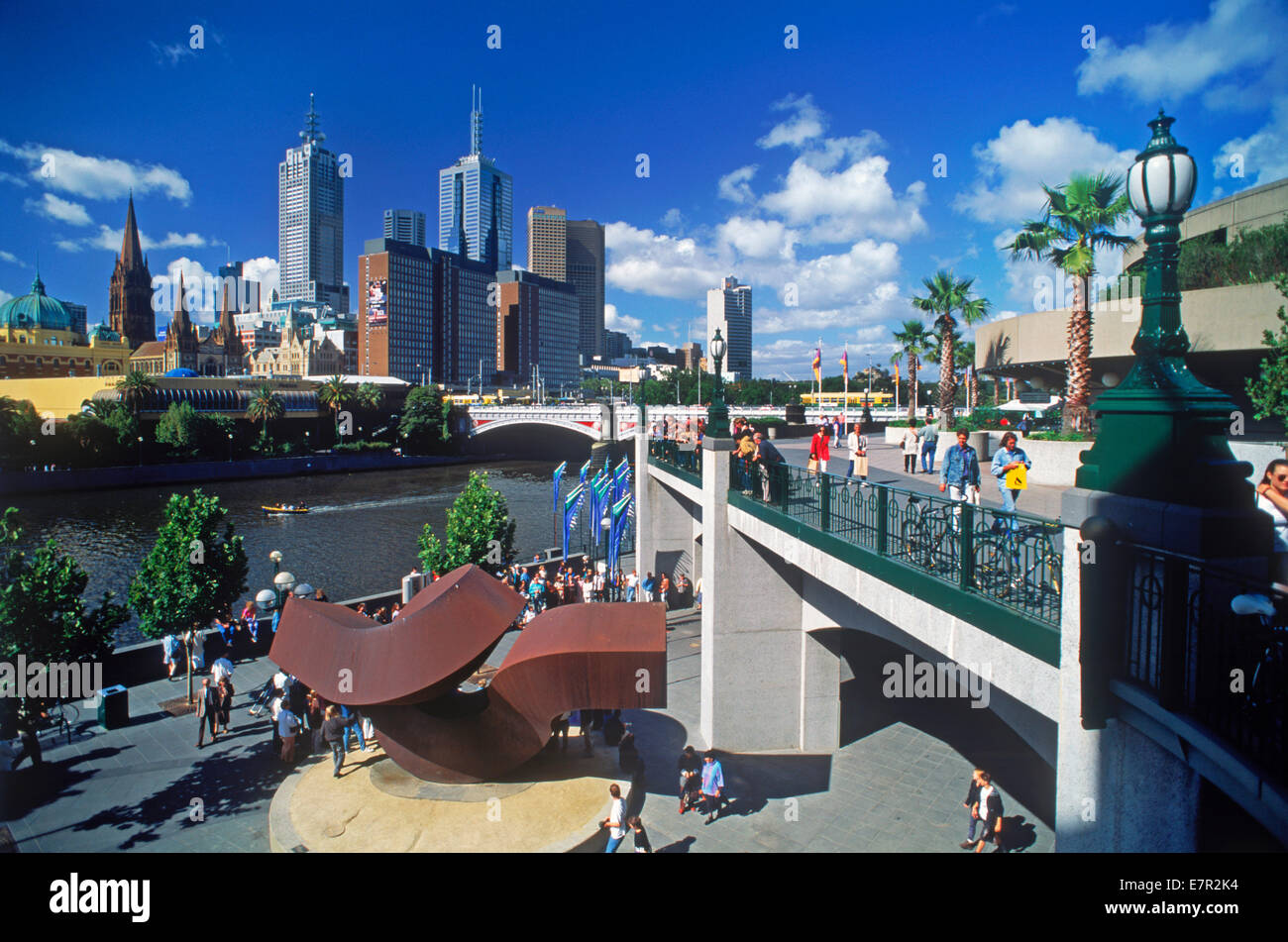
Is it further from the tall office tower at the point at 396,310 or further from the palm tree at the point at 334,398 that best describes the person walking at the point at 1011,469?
the tall office tower at the point at 396,310

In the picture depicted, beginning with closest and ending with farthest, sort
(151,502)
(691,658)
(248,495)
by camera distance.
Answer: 1. (691,658)
2. (151,502)
3. (248,495)

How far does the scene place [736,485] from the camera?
1410 centimetres

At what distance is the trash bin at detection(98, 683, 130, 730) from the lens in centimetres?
1405

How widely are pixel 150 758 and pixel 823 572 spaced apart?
11.8m

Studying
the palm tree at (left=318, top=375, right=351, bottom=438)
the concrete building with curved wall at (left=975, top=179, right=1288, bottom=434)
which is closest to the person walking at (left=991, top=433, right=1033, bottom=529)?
the concrete building with curved wall at (left=975, top=179, right=1288, bottom=434)

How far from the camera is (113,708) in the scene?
1411 centimetres

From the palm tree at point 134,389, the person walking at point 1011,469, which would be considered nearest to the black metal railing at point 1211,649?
the person walking at point 1011,469

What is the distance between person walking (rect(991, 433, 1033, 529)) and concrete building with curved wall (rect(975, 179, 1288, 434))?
43.7 ft

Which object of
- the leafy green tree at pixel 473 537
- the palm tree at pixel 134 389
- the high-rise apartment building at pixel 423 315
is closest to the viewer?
the leafy green tree at pixel 473 537

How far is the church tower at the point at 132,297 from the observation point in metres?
120

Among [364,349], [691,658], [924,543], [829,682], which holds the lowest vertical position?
[691,658]

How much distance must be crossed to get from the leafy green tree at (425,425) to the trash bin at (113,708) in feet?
242
